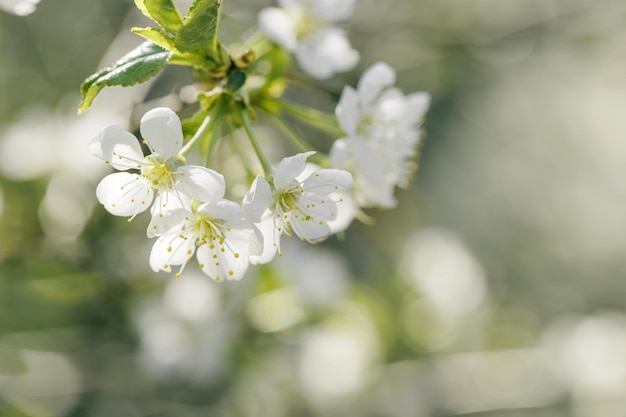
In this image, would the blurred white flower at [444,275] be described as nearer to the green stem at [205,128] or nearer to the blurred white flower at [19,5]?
the green stem at [205,128]

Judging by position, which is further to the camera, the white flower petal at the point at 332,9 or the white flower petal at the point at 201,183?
the white flower petal at the point at 332,9

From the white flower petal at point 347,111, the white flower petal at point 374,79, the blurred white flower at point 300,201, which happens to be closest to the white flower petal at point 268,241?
the blurred white flower at point 300,201

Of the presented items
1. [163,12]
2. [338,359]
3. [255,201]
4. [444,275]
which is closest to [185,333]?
[338,359]

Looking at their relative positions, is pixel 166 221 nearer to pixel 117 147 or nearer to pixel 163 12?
pixel 117 147

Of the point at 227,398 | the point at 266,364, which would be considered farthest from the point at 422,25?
the point at 227,398

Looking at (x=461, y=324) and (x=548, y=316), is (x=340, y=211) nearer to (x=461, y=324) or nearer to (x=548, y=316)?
(x=461, y=324)

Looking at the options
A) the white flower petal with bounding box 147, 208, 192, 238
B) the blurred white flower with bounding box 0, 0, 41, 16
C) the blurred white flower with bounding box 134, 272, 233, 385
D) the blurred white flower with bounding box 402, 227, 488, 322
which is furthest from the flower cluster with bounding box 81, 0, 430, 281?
the blurred white flower with bounding box 402, 227, 488, 322
